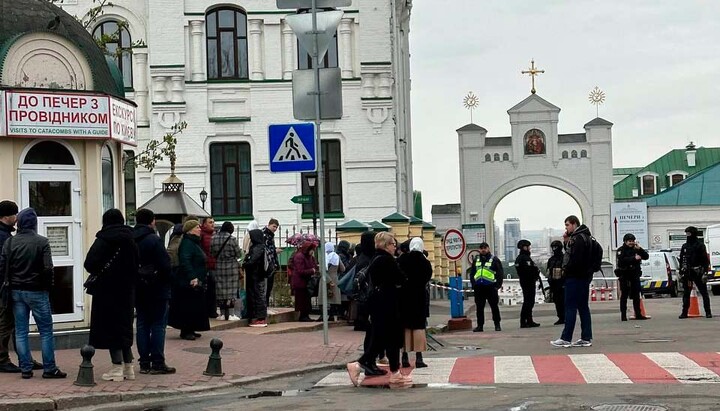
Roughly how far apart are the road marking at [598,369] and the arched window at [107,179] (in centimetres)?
641

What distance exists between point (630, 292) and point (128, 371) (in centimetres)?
1366

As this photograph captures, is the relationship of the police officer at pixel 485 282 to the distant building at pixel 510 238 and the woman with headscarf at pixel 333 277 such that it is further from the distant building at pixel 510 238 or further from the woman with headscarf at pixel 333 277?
the distant building at pixel 510 238

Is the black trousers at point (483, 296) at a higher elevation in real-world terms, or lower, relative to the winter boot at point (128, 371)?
higher

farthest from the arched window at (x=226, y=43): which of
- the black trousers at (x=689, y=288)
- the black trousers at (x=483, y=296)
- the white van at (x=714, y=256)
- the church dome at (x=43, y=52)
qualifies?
the church dome at (x=43, y=52)

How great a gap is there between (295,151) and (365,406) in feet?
23.2

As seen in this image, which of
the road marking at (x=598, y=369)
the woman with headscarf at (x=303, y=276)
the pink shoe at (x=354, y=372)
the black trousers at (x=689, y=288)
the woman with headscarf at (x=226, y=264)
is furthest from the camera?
the black trousers at (x=689, y=288)

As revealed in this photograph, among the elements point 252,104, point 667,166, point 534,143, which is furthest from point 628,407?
point 667,166

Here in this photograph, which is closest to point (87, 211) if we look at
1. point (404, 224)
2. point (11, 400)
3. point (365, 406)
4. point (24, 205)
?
point (24, 205)

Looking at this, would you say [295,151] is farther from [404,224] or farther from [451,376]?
[404,224]

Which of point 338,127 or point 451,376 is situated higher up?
point 338,127

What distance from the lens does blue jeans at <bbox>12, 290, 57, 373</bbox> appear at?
45.2 ft

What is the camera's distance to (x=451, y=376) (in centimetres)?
1413

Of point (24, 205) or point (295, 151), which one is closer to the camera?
point (24, 205)

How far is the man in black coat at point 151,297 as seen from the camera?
1434 cm
